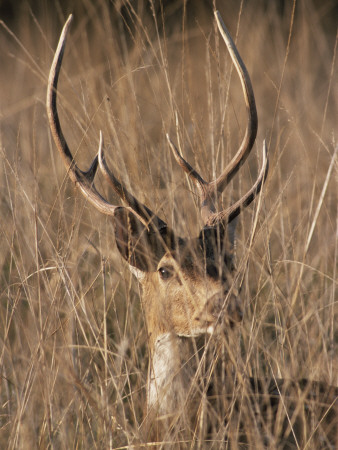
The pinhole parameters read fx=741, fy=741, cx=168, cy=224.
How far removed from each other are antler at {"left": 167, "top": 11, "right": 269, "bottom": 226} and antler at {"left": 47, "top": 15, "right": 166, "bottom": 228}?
0.88 feet

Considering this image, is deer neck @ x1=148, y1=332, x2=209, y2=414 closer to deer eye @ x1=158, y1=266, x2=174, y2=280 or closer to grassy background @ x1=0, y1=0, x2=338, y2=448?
grassy background @ x1=0, y1=0, x2=338, y2=448

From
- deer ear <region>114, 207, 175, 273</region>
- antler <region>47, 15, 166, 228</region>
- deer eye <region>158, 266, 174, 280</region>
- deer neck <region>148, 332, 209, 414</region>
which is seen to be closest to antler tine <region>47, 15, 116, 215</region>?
antler <region>47, 15, 166, 228</region>

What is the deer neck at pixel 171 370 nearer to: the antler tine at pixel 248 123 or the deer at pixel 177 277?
the deer at pixel 177 277

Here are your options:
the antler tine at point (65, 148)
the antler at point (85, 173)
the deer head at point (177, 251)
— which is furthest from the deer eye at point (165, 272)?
the antler tine at point (65, 148)

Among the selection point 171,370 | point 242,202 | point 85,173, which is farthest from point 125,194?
point 171,370

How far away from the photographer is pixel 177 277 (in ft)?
9.66

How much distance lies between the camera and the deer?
277 centimetres

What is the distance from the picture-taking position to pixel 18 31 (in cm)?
1136

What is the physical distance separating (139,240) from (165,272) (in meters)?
0.17

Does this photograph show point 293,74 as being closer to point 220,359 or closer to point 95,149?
point 95,149

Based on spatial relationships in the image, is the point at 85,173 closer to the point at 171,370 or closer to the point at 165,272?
the point at 165,272

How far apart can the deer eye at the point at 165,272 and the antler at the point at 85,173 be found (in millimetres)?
175

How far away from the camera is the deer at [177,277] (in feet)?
9.09

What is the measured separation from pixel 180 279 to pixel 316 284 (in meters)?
1.84
